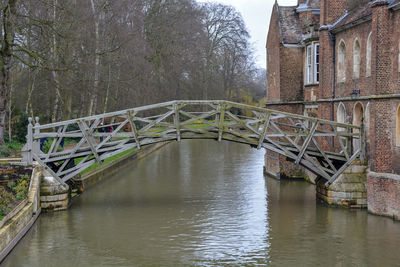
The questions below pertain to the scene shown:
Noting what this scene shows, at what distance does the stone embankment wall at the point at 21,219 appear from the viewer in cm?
1319

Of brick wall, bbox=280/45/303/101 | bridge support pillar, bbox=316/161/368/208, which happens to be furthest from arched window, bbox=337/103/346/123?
brick wall, bbox=280/45/303/101

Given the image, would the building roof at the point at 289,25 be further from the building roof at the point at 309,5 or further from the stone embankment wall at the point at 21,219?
the stone embankment wall at the point at 21,219

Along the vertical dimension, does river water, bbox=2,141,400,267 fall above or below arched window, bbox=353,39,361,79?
below

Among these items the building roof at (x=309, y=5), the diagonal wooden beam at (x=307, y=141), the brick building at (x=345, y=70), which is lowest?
the diagonal wooden beam at (x=307, y=141)

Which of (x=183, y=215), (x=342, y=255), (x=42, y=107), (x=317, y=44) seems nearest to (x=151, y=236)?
(x=183, y=215)

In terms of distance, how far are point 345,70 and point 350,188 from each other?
5.04 m

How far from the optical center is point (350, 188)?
19.2 meters

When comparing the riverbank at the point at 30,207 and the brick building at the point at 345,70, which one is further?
the brick building at the point at 345,70

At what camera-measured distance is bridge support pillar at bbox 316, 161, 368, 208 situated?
19047mm

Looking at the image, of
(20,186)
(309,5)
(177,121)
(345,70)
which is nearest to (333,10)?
(345,70)

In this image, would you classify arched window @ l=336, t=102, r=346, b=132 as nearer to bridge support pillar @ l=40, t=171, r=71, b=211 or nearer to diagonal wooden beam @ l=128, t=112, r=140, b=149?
diagonal wooden beam @ l=128, t=112, r=140, b=149

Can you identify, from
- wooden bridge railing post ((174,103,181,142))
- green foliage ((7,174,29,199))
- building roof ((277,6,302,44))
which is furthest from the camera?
building roof ((277,6,302,44))

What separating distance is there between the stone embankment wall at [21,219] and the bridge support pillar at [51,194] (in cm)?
32

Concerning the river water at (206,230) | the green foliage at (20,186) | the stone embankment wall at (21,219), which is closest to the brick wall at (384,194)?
the river water at (206,230)
